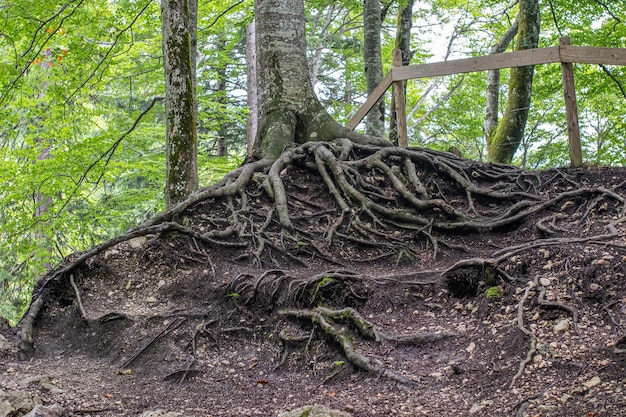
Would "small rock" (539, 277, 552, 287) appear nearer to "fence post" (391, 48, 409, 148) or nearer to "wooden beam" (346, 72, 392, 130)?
"fence post" (391, 48, 409, 148)

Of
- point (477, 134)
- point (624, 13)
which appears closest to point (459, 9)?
point (477, 134)

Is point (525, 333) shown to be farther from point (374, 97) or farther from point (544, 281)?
point (374, 97)

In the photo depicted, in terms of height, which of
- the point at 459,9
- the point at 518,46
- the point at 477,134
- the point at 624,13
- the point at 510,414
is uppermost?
the point at 459,9

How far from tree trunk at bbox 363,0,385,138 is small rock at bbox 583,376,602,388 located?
319 inches

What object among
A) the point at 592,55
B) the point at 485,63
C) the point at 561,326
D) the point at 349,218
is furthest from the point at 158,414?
the point at 592,55

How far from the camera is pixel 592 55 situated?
7137 mm

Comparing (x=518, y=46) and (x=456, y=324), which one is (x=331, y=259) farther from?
(x=518, y=46)

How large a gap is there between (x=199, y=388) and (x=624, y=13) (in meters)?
12.0

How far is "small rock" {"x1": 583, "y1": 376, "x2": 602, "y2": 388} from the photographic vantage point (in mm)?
3212

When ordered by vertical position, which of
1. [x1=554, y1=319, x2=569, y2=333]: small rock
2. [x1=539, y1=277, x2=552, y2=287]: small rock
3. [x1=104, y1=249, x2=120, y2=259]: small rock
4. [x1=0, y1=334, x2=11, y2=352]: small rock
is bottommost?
[x1=0, y1=334, x2=11, y2=352]: small rock

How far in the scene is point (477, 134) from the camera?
55.2ft

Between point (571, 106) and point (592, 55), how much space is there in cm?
67

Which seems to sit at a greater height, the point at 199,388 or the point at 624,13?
the point at 624,13

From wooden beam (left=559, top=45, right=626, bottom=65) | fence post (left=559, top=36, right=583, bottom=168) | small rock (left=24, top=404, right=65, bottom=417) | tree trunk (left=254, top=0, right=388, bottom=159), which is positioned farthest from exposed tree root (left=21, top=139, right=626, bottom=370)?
small rock (left=24, top=404, right=65, bottom=417)
